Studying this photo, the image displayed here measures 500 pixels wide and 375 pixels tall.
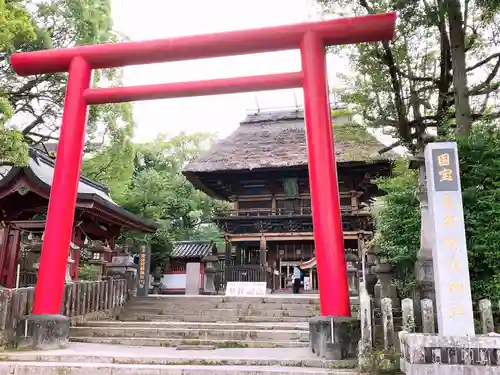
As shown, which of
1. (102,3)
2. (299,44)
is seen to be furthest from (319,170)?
(102,3)

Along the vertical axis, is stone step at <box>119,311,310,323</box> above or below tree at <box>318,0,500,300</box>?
below

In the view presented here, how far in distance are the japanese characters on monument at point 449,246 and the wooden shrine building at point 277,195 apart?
1144 cm

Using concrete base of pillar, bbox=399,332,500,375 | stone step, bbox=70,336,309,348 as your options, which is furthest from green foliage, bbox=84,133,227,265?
concrete base of pillar, bbox=399,332,500,375

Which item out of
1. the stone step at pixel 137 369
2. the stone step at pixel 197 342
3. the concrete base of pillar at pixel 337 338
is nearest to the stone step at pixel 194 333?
the stone step at pixel 197 342

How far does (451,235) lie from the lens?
481cm

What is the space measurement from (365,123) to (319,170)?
16.3 feet

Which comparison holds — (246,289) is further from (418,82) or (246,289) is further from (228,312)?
(418,82)

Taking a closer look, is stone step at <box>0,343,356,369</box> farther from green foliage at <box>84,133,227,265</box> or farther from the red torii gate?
green foliage at <box>84,133,227,265</box>

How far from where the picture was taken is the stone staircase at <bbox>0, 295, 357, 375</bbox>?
5.29 m

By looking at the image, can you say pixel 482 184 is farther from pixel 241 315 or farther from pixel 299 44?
pixel 241 315

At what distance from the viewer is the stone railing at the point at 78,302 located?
22.3 feet

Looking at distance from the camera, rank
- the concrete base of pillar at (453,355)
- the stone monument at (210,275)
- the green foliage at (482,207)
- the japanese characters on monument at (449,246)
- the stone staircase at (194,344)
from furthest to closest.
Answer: the stone monument at (210,275), the green foliage at (482,207), the stone staircase at (194,344), the japanese characters on monument at (449,246), the concrete base of pillar at (453,355)

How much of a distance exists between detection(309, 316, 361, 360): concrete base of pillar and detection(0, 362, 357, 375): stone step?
0.58 m

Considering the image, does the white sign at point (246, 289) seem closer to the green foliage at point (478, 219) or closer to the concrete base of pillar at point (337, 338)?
the green foliage at point (478, 219)
